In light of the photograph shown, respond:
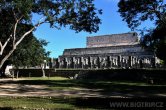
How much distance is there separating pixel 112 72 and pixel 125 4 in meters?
13.2

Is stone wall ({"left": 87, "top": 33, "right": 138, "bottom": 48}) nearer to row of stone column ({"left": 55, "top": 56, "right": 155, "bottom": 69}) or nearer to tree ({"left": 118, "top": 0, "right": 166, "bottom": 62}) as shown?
row of stone column ({"left": 55, "top": 56, "right": 155, "bottom": 69})

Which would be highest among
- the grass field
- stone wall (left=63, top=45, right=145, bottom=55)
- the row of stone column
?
stone wall (left=63, top=45, right=145, bottom=55)

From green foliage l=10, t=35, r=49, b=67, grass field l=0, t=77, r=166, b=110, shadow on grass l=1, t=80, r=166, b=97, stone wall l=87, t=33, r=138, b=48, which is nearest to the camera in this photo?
grass field l=0, t=77, r=166, b=110

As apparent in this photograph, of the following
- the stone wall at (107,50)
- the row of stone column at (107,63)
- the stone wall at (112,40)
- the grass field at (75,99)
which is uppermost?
the stone wall at (112,40)

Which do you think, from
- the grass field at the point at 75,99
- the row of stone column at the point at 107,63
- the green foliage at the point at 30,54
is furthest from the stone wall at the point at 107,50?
the grass field at the point at 75,99

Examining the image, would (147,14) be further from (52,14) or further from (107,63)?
(107,63)

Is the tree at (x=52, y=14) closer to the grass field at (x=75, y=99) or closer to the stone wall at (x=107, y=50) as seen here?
the grass field at (x=75, y=99)

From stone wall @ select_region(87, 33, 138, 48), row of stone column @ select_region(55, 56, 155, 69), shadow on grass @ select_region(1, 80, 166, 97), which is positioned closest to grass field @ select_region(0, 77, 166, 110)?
shadow on grass @ select_region(1, 80, 166, 97)

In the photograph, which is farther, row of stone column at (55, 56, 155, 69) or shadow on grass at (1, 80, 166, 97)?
row of stone column at (55, 56, 155, 69)

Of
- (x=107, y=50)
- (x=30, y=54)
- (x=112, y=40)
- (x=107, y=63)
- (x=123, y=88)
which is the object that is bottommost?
(x=123, y=88)

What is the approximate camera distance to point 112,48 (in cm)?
10969

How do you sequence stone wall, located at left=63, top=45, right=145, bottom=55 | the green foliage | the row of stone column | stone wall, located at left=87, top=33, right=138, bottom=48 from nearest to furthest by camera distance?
the green foliage < the row of stone column < stone wall, located at left=63, top=45, right=145, bottom=55 < stone wall, located at left=87, top=33, right=138, bottom=48

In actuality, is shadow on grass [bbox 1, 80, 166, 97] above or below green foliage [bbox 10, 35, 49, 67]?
below

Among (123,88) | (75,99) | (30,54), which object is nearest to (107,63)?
(30,54)
